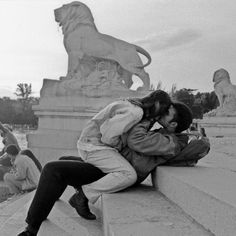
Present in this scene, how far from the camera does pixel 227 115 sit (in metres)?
17.6

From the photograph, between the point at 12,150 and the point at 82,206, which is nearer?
the point at 82,206

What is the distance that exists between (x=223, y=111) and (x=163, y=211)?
1620cm

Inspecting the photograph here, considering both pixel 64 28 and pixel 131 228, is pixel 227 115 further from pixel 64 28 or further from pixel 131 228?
pixel 131 228

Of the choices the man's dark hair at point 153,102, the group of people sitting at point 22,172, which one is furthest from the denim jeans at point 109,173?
the group of people sitting at point 22,172

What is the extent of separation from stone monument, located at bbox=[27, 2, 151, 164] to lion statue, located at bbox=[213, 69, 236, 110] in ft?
24.0

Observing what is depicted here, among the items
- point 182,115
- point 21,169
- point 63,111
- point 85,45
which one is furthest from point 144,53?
point 182,115

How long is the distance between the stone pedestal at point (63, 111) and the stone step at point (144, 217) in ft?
25.2

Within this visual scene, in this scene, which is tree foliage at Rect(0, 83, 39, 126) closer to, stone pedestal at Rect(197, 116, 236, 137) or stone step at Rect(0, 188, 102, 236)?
stone pedestal at Rect(197, 116, 236, 137)

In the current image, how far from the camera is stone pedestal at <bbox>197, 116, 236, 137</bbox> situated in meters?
17.0

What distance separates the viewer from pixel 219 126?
17.6 metres

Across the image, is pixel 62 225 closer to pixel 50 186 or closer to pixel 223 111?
pixel 50 186

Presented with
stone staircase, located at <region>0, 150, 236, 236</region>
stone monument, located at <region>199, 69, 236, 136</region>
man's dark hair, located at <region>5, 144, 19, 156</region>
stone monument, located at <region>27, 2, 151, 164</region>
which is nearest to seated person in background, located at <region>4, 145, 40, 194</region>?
man's dark hair, located at <region>5, 144, 19, 156</region>

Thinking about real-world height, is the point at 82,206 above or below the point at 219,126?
above

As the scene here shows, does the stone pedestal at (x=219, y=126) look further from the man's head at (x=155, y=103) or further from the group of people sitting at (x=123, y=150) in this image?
the man's head at (x=155, y=103)
